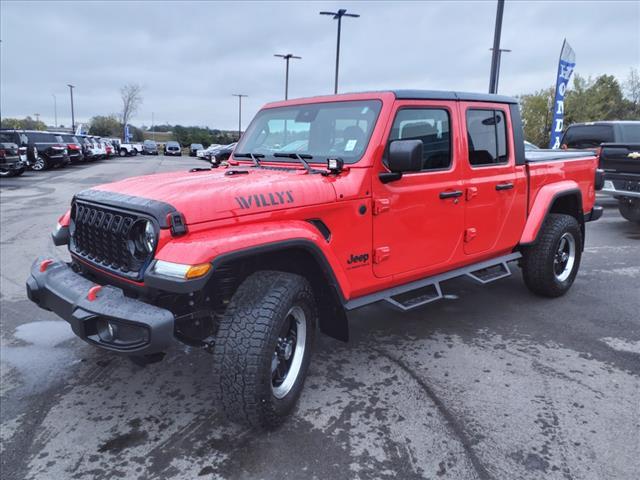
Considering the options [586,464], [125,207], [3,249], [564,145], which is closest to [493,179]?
[586,464]

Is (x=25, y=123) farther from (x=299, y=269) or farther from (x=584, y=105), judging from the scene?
(x=299, y=269)

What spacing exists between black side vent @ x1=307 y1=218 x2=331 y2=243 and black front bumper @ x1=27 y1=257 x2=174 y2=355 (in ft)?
3.39

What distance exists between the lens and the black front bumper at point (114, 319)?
7.95ft

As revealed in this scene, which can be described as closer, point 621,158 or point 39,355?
point 39,355

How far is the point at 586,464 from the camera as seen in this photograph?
2.58m

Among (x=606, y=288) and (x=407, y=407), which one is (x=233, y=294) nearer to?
(x=407, y=407)

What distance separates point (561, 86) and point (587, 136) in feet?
16.6

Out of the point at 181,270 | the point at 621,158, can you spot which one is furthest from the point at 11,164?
the point at 181,270

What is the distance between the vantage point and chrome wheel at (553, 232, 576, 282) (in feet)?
17.1

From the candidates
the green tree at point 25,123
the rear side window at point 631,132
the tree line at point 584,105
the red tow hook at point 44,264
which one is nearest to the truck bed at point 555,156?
the red tow hook at point 44,264

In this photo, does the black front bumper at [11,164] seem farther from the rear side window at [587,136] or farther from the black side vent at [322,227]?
the black side vent at [322,227]

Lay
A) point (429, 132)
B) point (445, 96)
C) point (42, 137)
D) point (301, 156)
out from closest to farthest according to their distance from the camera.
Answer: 1. point (301, 156)
2. point (429, 132)
3. point (445, 96)
4. point (42, 137)

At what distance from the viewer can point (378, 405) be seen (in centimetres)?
313

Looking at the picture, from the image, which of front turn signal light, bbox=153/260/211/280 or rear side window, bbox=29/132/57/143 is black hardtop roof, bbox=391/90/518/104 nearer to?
front turn signal light, bbox=153/260/211/280
